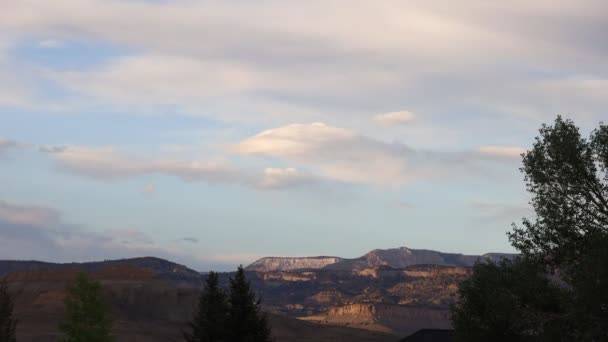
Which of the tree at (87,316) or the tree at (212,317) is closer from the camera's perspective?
the tree at (212,317)

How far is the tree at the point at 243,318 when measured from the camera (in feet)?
170

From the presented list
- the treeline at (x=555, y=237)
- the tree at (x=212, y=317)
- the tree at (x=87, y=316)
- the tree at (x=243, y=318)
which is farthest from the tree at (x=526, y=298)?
the tree at (x=87, y=316)

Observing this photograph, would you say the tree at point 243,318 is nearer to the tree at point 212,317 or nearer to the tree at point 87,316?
the tree at point 212,317

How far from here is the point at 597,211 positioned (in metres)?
46.4

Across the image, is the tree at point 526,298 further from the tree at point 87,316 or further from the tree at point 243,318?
the tree at point 87,316

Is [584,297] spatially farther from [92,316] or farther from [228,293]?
[92,316]

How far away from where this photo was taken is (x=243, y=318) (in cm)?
5222

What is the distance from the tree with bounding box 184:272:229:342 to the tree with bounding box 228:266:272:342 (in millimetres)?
508

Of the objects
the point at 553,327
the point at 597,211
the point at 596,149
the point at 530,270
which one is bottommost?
the point at 553,327

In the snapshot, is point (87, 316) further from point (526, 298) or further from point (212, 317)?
point (526, 298)

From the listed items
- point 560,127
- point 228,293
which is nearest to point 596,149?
point 560,127

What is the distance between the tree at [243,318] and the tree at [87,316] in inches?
509

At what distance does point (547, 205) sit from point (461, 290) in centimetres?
1506

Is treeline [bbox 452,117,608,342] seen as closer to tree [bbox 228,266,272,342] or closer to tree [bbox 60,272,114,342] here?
tree [bbox 228,266,272,342]
